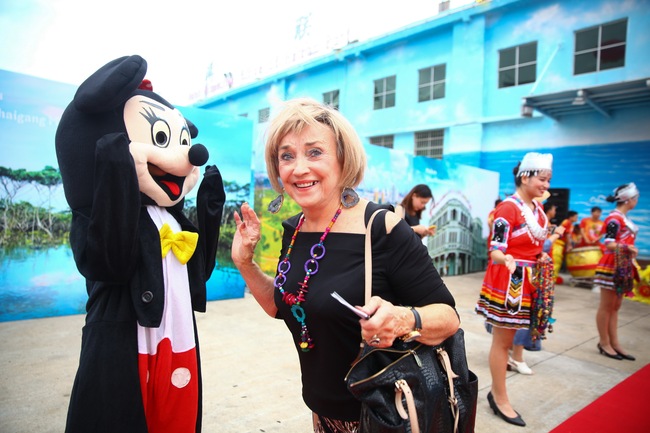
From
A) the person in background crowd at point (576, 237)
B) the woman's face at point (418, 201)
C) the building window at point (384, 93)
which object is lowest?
the person in background crowd at point (576, 237)

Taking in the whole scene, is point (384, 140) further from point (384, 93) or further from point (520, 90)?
point (520, 90)

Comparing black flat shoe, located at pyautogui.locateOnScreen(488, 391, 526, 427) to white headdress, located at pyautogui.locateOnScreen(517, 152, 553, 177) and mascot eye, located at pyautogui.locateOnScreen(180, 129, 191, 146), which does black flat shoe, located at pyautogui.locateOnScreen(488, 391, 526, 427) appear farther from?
mascot eye, located at pyautogui.locateOnScreen(180, 129, 191, 146)

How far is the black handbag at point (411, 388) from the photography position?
1.17m

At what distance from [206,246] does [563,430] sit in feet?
8.48

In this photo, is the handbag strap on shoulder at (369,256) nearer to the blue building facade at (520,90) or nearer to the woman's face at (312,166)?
the woman's face at (312,166)

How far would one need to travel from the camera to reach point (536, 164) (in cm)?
305

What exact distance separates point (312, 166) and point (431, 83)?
12.8 meters

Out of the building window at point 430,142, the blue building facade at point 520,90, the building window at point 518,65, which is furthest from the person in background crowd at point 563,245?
the building window at point 430,142

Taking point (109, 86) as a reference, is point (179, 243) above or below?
below

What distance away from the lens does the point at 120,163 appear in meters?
1.63

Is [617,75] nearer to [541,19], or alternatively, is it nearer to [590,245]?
[541,19]

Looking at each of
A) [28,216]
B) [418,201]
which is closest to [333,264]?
[418,201]

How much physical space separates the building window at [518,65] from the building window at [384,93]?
348 centimetres

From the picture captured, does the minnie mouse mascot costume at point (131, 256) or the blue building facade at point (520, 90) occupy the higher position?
the blue building facade at point (520, 90)
